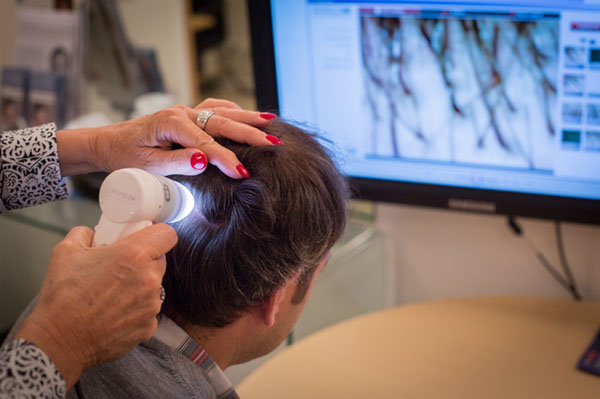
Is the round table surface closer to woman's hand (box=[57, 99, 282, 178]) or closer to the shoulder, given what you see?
the shoulder

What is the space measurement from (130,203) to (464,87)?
0.56m

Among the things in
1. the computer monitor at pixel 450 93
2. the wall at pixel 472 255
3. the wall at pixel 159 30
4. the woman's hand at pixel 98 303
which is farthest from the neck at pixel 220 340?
the wall at pixel 159 30

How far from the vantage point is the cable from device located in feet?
3.68

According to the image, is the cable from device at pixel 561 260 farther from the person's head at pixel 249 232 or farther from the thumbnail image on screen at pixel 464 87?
the person's head at pixel 249 232

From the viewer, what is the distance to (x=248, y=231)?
66 centimetres

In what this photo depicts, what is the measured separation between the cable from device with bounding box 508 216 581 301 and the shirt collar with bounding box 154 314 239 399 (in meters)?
0.62

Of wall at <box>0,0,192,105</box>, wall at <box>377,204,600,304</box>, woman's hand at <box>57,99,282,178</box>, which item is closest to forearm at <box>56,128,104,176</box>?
woman's hand at <box>57,99,282,178</box>

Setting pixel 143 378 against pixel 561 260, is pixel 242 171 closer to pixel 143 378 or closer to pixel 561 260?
pixel 143 378

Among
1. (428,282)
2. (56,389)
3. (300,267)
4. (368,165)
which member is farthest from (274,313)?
(428,282)

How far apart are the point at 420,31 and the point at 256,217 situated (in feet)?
1.44

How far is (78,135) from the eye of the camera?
2.61ft

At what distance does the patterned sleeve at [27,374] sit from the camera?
1.67ft

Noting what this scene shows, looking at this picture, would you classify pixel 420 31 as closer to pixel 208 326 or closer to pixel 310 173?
pixel 310 173

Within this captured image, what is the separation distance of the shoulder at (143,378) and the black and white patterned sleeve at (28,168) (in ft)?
0.81
